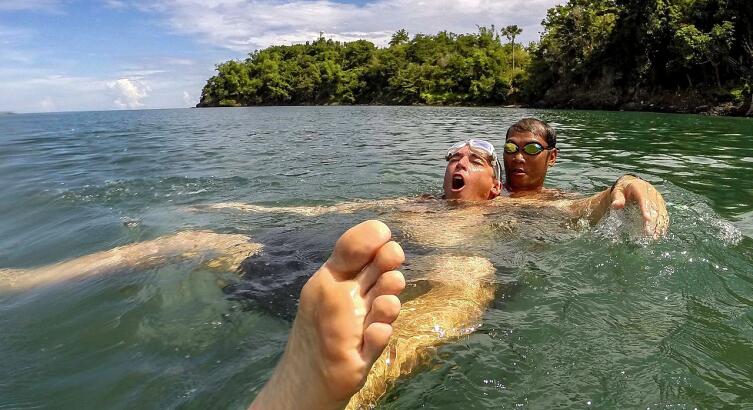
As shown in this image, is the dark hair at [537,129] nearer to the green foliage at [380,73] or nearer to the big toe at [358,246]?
the big toe at [358,246]

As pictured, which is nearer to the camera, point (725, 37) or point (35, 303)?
point (35, 303)

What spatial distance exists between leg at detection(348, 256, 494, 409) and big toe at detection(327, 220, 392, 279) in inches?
21.7

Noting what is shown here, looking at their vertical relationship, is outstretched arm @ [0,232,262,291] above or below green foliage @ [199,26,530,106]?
below

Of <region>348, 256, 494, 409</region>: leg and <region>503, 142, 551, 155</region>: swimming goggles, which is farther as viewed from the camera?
Result: <region>503, 142, 551, 155</region>: swimming goggles

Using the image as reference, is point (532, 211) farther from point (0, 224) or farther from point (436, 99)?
point (436, 99)

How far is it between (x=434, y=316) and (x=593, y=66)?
4304 cm

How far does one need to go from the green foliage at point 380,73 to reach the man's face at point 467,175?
161ft

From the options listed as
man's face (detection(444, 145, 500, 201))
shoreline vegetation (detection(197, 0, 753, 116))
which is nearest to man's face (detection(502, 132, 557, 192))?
man's face (detection(444, 145, 500, 201))

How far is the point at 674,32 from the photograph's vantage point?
32.0m

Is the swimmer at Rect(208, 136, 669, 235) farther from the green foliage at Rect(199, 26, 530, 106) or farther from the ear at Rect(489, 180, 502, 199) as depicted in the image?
the green foliage at Rect(199, 26, 530, 106)

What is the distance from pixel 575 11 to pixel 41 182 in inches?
1727

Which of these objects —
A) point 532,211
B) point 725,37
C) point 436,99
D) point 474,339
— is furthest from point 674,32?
point 474,339

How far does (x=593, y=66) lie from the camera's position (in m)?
40.2

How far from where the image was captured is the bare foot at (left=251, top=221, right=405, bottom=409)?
1.50 metres
